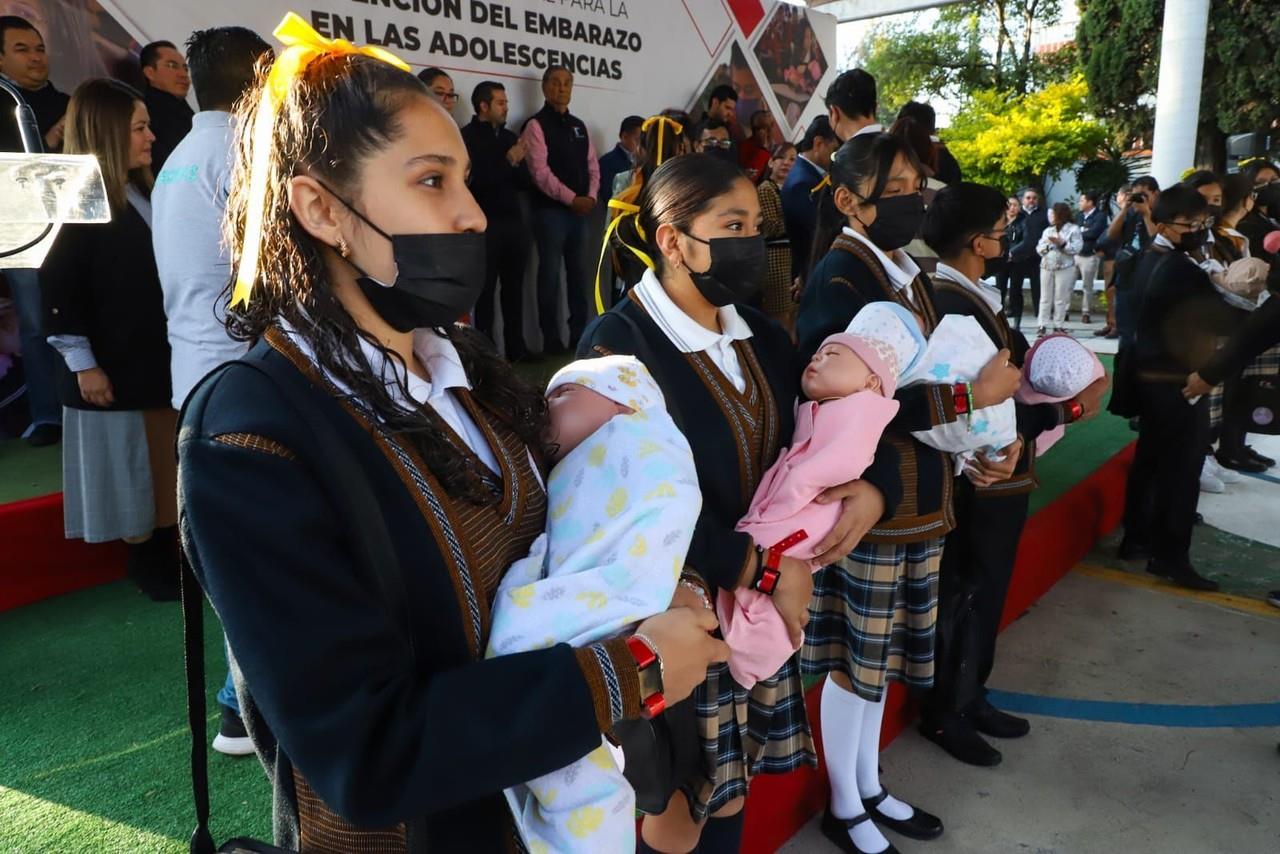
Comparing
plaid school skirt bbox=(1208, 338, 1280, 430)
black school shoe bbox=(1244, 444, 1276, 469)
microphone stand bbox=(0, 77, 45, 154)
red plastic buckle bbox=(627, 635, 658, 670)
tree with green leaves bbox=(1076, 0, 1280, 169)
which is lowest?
black school shoe bbox=(1244, 444, 1276, 469)

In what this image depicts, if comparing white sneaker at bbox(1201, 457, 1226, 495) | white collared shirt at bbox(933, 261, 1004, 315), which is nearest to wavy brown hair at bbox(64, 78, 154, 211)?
white collared shirt at bbox(933, 261, 1004, 315)

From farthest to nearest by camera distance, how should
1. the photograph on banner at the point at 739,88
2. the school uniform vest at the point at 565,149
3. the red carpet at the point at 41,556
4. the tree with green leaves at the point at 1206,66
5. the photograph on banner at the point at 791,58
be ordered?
the tree with green leaves at the point at 1206,66 → the photograph on banner at the point at 791,58 → the photograph on banner at the point at 739,88 → the school uniform vest at the point at 565,149 → the red carpet at the point at 41,556

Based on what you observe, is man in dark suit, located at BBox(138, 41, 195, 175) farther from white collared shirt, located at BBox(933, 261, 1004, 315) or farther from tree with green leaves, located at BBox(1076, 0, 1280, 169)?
tree with green leaves, located at BBox(1076, 0, 1280, 169)

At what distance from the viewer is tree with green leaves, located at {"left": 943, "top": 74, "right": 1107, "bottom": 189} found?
13.1m

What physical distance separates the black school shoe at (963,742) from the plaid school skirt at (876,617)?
68 centimetres

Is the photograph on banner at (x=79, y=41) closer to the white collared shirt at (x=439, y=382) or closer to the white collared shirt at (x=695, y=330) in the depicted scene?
the white collared shirt at (x=695, y=330)

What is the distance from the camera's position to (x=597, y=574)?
0.97 metres

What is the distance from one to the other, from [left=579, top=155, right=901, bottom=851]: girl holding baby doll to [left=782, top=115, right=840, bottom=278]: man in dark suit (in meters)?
2.31

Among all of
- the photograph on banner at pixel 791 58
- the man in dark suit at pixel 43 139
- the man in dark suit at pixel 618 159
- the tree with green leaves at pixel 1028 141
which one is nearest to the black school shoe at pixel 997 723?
the man in dark suit at pixel 43 139

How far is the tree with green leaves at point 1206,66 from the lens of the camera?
16188 mm

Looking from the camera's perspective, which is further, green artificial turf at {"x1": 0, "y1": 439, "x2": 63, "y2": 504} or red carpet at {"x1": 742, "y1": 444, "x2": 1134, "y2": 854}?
green artificial turf at {"x1": 0, "y1": 439, "x2": 63, "y2": 504}

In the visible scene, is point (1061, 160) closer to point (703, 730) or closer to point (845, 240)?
point (845, 240)

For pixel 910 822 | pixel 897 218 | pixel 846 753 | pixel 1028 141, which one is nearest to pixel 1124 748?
pixel 910 822

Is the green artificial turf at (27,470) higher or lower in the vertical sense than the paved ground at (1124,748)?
higher
